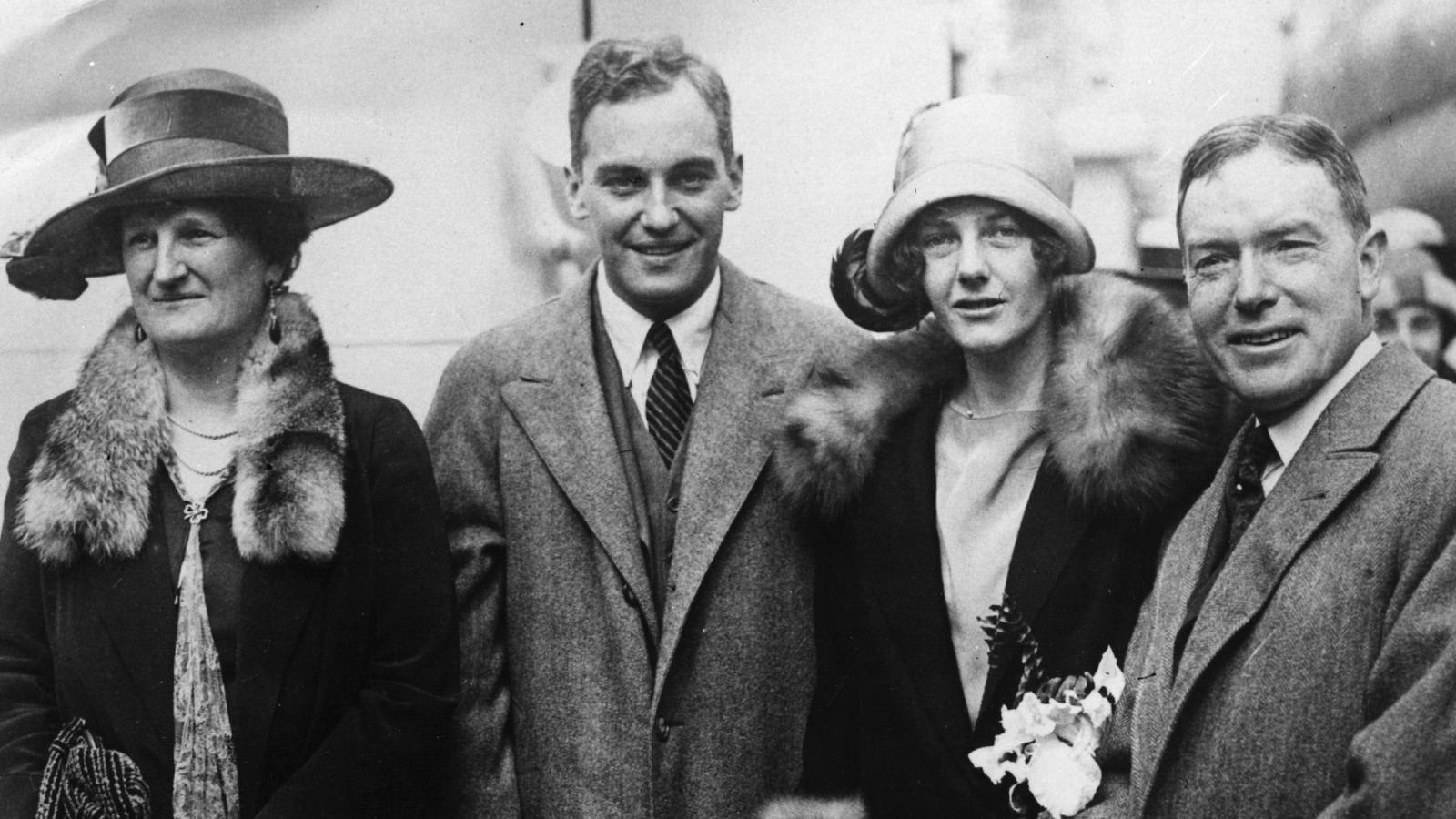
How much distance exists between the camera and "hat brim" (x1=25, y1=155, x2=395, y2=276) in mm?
2732

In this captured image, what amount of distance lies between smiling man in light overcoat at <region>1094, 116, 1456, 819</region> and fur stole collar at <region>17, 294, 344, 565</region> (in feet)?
5.48

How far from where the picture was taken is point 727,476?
9.67ft

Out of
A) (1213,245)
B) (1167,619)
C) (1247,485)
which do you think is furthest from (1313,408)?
(1167,619)

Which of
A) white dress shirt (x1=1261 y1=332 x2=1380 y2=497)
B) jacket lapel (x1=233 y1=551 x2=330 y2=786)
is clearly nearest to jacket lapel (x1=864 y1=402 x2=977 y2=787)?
A: white dress shirt (x1=1261 y1=332 x2=1380 y2=497)

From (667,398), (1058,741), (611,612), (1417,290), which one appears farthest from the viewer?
(1417,290)

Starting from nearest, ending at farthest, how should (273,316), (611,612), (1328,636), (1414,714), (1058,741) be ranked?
(1414,714) → (1328,636) → (1058,741) → (273,316) → (611,612)

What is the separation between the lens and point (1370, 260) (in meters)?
2.25

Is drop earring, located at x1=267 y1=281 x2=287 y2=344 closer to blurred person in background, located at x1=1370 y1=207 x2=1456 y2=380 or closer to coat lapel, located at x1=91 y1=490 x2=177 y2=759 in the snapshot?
coat lapel, located at x1=91 y1=490 x2=177 y2=759

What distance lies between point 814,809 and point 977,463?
2.62 ft

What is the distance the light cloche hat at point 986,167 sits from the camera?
2680 millimetres

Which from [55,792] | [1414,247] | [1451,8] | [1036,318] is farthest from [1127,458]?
[55,792]

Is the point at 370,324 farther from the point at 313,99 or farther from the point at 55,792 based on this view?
the point at 55,792

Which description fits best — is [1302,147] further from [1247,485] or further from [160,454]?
[160,454]

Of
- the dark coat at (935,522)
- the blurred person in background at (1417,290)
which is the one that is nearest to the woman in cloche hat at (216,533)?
the dark coat at (935,522)
